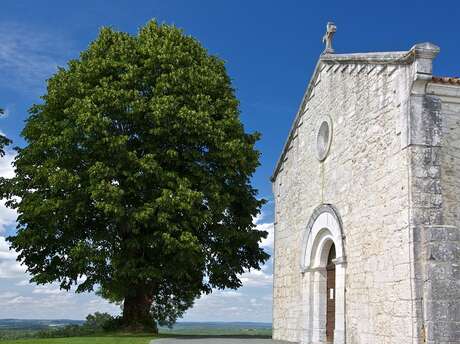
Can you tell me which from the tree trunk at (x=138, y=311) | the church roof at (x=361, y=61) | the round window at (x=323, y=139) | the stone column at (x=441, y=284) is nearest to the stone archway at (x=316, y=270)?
the round window at (x=323, y=139)

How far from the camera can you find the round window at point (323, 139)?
50.5 ft

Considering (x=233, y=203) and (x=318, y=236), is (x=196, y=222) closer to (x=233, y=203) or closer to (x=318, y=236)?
(x=233, y=203)

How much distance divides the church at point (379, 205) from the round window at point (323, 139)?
0.04 meters

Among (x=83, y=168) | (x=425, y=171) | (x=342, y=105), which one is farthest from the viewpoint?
(x=83, y=168)

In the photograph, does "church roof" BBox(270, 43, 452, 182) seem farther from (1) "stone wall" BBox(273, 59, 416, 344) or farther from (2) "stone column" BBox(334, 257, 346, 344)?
(2) "stone column" BBox(334, 257, 346, 344)

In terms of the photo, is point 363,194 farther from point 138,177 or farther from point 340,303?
Answer: point 138,177

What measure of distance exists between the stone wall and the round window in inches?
9.5

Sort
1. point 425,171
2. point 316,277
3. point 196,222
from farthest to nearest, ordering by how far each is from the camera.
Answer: point 196,222 < point 316,277 < point 425,171

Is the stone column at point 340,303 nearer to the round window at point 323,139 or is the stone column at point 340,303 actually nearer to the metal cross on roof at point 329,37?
the round window at point 323,139

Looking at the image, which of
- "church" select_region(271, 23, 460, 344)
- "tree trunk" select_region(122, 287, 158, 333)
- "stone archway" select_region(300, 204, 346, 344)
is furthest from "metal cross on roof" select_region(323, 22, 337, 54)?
"tree trunk" select_region(122, 287, 158, 333)

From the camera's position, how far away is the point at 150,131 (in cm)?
2005

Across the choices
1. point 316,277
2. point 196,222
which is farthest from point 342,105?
point 196,222

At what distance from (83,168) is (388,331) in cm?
1298

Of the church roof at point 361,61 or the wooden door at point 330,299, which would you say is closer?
the church roof at point 361,61
